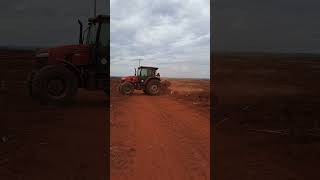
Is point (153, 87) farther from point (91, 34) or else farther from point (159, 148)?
point (159, 148)

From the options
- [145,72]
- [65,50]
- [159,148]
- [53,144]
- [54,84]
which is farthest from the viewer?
[145,72]

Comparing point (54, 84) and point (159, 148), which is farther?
point (54, 84)

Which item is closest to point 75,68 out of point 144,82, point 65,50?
point 65,50

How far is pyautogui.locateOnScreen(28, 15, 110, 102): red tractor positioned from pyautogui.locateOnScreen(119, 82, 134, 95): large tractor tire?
11.4 m

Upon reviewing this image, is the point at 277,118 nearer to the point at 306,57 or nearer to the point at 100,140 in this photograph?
the point at 100,140

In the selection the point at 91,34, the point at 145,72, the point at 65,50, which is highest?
the point at 91,34

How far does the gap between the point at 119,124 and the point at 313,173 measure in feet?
21.3

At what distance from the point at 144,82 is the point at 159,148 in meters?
18.4

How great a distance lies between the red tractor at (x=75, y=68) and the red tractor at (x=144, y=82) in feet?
36.2

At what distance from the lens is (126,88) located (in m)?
27.6

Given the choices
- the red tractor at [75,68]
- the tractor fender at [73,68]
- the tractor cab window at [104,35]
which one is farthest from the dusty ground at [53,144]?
the tractor cab window at [104,35]

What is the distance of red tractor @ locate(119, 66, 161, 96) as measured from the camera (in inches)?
1065

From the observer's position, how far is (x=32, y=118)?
12406mm

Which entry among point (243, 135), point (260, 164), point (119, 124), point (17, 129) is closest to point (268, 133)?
point (243, 135)
